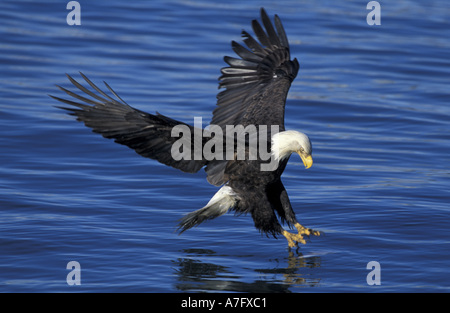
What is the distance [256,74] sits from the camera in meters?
7.91

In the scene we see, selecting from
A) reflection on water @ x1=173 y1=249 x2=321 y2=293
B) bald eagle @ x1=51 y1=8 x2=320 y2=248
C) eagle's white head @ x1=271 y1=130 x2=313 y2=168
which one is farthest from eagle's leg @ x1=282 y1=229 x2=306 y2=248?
eagle's white head @ x1=271 y1=130 x2=313 y2=168

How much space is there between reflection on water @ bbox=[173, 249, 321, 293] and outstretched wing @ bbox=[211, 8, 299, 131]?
57.5 inches

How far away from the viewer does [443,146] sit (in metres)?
10.5

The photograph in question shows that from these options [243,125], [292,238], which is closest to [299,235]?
[292,238]

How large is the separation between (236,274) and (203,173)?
306 centimetres

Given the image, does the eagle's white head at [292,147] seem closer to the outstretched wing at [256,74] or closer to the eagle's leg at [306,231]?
the eagle's leg at [306,231]

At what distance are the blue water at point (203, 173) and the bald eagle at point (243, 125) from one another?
39 cm

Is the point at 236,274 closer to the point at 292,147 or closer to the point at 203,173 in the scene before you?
the point at 292,147

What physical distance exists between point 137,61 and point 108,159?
17.1 feet

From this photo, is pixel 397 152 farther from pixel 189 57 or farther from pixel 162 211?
pixel 189 57

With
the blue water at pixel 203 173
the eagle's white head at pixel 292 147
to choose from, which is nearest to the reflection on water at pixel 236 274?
the blue water at pixel 203 173

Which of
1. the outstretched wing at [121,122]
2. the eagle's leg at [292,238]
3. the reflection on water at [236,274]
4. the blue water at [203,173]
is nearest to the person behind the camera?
the outstretched wing at [121,122]

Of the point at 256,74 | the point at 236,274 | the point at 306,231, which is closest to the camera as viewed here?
the point at 236,274

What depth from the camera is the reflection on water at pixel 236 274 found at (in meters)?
6.14
